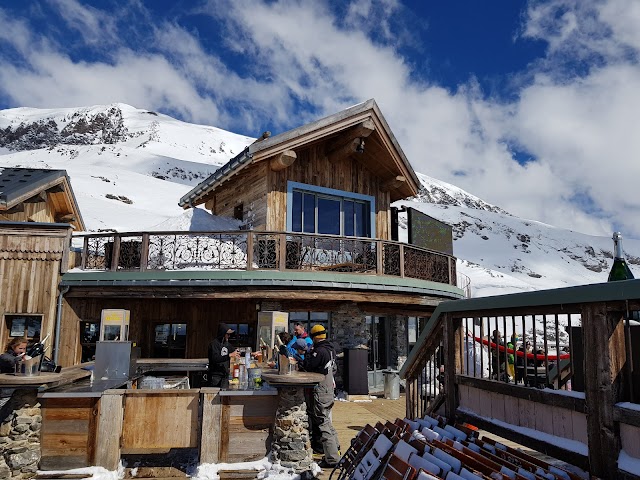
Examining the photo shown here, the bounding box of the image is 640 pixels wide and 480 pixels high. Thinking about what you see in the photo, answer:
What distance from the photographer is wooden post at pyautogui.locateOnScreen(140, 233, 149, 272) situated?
11906 millimetres

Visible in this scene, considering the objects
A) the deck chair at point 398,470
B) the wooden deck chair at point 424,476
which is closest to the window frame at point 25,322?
the deck chair at point 398,470

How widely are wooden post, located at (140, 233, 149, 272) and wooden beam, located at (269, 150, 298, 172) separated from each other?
3.86m

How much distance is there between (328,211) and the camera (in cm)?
1512

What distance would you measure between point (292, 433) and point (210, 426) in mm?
1092

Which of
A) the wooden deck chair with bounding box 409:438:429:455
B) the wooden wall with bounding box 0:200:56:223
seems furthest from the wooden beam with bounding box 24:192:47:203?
the wooden deck chair with bounding box 409:438:429:455

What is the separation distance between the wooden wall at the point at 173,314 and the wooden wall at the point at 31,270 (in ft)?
2.14

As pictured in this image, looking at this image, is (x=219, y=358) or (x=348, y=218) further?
(x=348, y=218)

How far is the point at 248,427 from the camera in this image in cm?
676

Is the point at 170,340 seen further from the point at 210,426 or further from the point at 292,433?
the point at 292,433

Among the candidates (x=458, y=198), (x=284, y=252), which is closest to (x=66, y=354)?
(x=284, y=252)

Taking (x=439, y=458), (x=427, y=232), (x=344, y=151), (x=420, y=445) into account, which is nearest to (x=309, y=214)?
(x=344, y=151)

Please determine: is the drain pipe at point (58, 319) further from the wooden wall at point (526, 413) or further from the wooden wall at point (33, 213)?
the wooden wall at point (526, 413)

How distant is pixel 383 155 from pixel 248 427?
10.4 metres

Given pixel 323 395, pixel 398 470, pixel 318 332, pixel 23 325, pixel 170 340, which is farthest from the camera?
pixel 170 340
